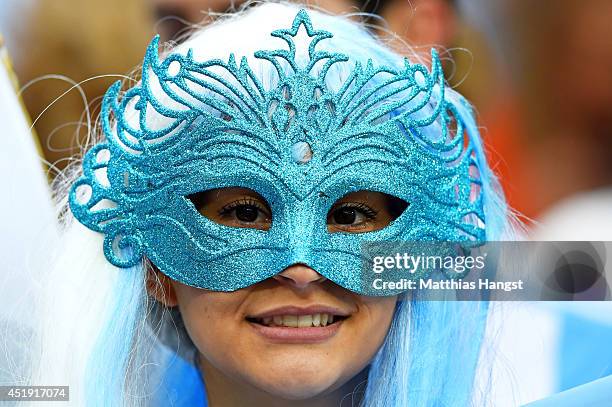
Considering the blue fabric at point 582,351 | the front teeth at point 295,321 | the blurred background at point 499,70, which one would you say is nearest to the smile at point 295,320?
the front teeth at point 295,321

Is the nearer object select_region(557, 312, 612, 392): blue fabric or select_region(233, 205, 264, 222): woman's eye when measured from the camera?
select_region(233, 205, 264, 222): woman's eye

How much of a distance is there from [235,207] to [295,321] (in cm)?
21

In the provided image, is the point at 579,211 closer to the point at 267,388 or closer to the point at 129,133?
the point at 267,388

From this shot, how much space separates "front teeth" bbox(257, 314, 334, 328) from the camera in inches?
49.5

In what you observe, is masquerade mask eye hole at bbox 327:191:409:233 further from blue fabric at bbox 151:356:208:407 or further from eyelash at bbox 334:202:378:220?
blue fabric at bbox 151:356:208:407

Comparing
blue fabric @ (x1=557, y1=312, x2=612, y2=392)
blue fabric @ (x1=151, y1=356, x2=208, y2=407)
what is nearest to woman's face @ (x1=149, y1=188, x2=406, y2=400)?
blue fabric @ (x1=151, y1=356, x2=208, y2=407)

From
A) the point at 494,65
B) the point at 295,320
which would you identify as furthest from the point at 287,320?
the point at 494,65

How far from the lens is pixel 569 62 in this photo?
1980 mm

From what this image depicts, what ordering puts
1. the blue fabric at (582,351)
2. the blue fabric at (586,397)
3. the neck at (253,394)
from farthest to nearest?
1. the blue fabric at (582,351)
2. the neck at (253,394)
3. the blue fabric at (586,397)

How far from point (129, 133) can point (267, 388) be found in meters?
0.48

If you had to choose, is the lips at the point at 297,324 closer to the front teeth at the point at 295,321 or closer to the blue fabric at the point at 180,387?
the front teeth at the point at 295,321

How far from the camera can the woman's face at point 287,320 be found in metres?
1.24

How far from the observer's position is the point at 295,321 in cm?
126

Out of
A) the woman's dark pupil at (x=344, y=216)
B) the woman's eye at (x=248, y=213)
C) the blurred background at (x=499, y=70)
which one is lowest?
the woman's eye at (x=248, y=213)
